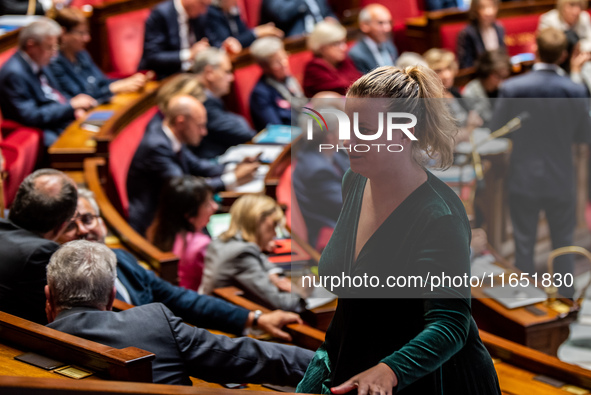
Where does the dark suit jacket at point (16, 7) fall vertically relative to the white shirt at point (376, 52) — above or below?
above

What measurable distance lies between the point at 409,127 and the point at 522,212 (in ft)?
4.71

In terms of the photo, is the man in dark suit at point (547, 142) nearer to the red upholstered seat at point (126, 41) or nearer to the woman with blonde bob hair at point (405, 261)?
the woman with blonde bob hair at point (405, 261)

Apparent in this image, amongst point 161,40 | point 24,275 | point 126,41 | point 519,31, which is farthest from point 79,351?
point 519,31

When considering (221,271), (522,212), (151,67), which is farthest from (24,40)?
(522,212)

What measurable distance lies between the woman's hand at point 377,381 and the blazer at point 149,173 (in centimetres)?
135

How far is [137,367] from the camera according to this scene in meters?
0.87

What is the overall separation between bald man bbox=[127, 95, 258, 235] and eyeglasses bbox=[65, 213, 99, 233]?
0.63 meters

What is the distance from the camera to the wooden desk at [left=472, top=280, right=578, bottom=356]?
1.33 metres

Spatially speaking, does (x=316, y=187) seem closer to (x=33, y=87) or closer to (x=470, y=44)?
(x=33, y=87)

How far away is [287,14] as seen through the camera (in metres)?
3.25

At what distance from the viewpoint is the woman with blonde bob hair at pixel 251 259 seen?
4.76ft

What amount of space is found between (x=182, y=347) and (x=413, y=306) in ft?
1.26

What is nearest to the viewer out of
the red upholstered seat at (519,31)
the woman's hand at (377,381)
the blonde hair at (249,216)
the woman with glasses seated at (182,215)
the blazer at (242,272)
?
the woman's hand at (377,381)

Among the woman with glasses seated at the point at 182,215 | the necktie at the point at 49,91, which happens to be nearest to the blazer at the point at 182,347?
the woman with glasses seated at the point at 182,215
